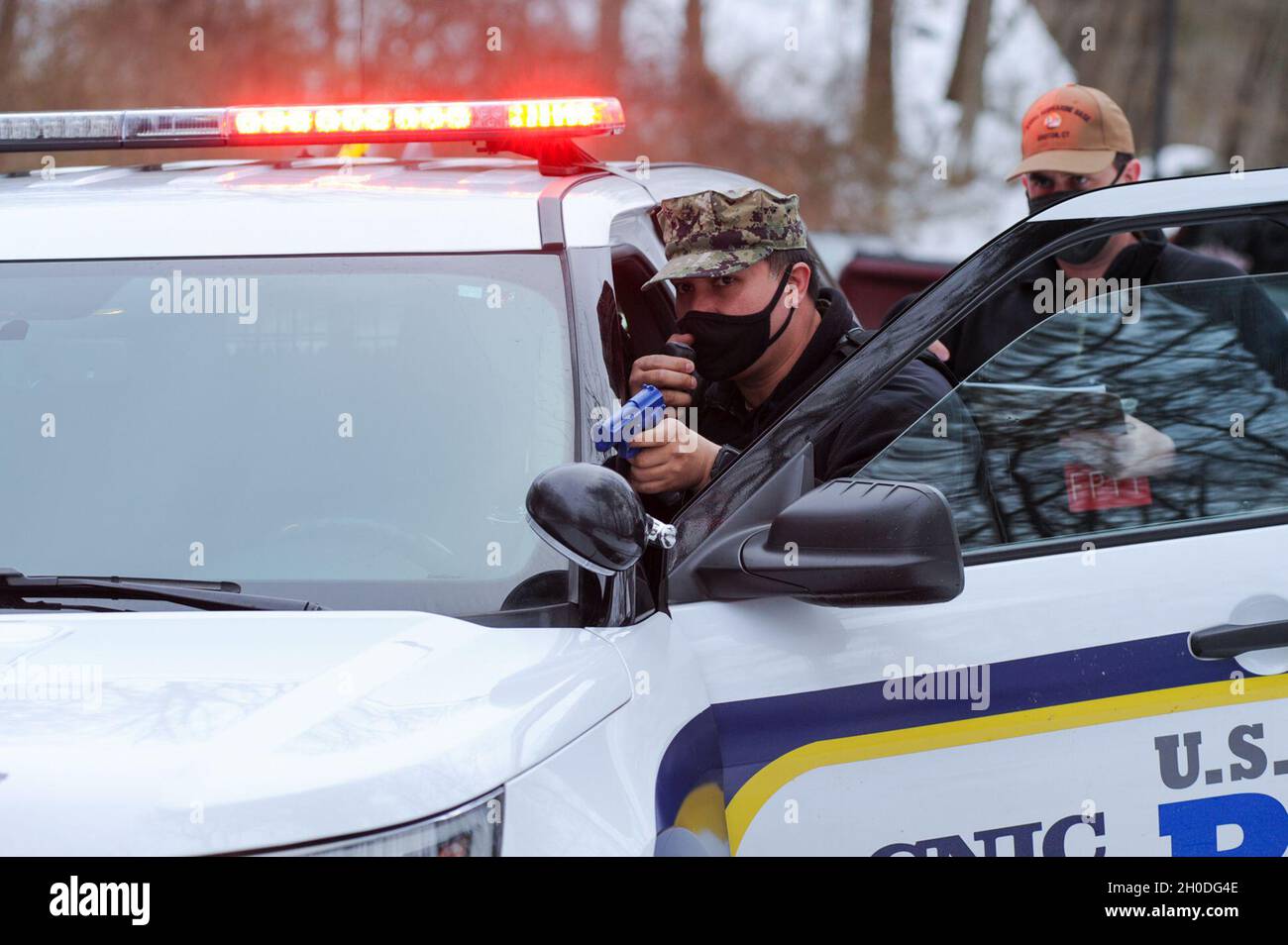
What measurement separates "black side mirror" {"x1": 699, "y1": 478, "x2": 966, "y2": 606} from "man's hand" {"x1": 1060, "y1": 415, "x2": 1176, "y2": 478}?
0.59 metres

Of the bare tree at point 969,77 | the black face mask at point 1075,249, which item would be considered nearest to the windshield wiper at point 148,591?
the black face mask at point 1075,249

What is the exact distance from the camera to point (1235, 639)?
7.85 ft

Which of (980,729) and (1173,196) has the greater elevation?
(1173,196)

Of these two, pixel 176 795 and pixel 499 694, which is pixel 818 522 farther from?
pixel 176 795

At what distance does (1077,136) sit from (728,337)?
2.03 meters

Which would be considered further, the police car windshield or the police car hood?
the police car windshield

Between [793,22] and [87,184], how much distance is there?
1984 centimetres

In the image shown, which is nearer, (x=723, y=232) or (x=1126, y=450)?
(x=1126, y=450)

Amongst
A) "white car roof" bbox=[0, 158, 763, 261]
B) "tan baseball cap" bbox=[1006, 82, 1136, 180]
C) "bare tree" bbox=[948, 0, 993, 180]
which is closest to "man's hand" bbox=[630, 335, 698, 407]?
"white car roof" bbox=[0, 158, 763, 261]


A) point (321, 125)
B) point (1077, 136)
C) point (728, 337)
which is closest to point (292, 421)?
point (321, 125)

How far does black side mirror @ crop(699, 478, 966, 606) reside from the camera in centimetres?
209

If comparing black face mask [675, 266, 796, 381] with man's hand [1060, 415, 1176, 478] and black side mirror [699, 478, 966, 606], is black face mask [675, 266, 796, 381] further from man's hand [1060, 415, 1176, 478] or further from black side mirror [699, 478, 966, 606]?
black side mirror [699, 478, 966, 606]

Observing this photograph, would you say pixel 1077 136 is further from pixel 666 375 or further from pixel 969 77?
pixel 969 77

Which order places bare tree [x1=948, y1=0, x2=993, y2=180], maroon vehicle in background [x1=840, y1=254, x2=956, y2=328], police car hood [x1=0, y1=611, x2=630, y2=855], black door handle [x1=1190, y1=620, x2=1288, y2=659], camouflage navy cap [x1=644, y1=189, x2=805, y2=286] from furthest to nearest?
bare tree [x1=948, y1=0, x2=993, y2=180], maroon vehicle in background [x1=840, y1=254, x2=956, y2=328], camouflage navy cap [x1=644, y1=189, x2=805, y2=286], black door handle [x1=1190, y1=620, x2=1288, y2=659], police car hood [x1=0, y1=611, x2=630, y2=855]
